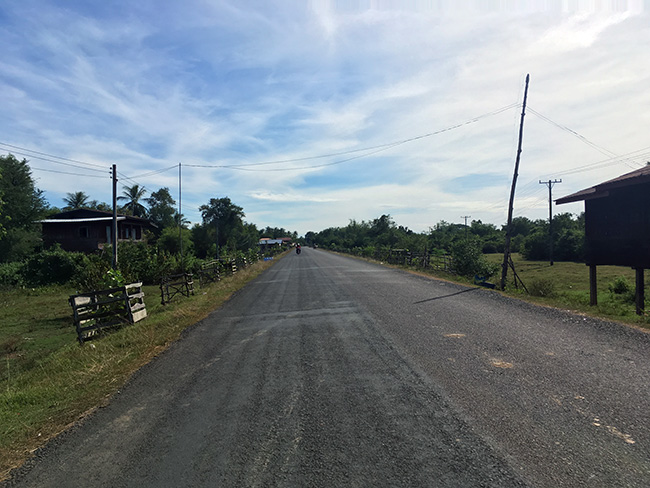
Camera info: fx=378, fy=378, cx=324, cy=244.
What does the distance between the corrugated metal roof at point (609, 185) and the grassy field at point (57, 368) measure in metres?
14.0

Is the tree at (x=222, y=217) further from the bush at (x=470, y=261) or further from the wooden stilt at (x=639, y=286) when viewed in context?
the wooden stilt at (x=639, y=286)

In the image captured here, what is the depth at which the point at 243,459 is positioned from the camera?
3285 mm

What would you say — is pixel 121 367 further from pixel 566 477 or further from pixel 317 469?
pixel 566 477

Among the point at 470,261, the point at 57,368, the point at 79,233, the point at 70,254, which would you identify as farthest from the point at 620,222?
the point at 79,233

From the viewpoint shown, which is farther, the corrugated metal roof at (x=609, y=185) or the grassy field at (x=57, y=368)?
the corrugated metal roof at (x=609, y=185)

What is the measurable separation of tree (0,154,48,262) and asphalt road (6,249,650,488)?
3148 centimetres

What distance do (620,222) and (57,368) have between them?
683 inches

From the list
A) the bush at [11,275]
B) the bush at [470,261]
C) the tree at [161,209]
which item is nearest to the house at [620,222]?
the bush at [470,261]

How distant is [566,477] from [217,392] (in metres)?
3.87

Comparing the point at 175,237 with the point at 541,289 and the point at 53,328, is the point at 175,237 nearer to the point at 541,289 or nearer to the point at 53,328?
the point at 53,328

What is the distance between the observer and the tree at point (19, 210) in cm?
3007

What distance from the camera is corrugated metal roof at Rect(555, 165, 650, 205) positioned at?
1176cm

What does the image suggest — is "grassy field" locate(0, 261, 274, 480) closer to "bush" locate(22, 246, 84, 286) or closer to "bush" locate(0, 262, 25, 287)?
"bush" locate(0, 262, 25, 287)

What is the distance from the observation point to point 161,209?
6438cm
